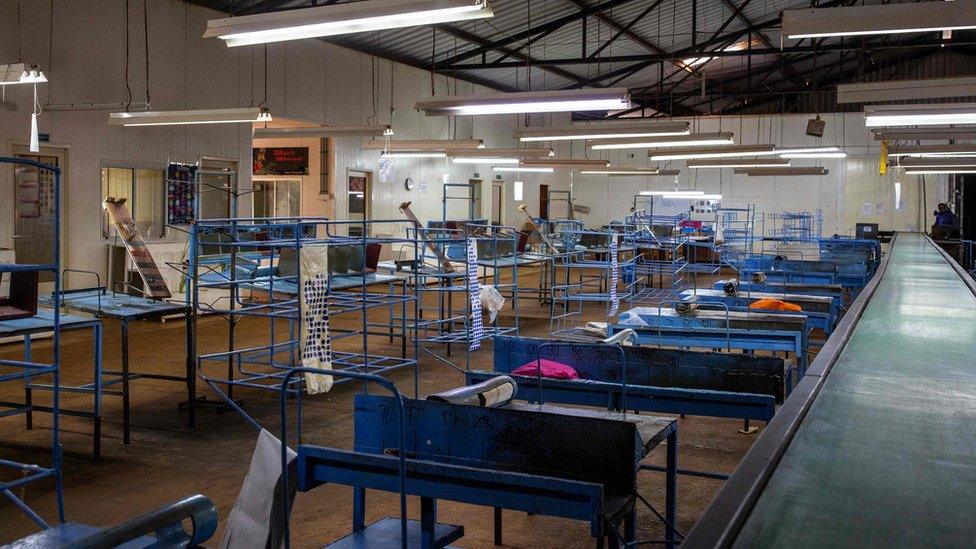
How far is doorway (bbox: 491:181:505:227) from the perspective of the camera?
79.2 ft

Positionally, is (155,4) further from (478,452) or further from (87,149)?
(478,452)

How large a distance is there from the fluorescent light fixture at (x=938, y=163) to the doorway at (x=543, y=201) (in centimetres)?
1247

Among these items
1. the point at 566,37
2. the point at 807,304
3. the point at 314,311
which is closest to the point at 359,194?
the point at 566,37

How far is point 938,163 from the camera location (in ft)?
49.8

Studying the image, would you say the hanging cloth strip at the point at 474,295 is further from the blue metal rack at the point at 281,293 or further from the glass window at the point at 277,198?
Result: the glass window at the point at 277,198

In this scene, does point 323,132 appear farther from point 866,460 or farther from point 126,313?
point 866,460

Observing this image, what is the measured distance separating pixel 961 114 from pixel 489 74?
14.5 metres

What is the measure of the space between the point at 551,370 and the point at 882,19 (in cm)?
297

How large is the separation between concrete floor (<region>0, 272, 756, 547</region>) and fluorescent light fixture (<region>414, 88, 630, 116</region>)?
2.72 metres

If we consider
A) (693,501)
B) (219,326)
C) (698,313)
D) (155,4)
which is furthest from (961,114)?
(155,4)

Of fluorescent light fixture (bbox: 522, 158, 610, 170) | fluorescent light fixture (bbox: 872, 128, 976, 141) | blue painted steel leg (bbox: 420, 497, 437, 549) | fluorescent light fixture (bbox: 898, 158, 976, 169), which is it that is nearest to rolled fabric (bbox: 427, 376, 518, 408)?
blue painted steel leg (bbox: 420, 497, 437, 549)

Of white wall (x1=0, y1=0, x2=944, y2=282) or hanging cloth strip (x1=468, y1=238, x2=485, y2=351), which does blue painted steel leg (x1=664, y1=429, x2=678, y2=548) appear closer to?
hanging cloth strip (x1=468, y1=238, x2=485, y2=351)

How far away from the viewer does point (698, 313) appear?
28.1 ft

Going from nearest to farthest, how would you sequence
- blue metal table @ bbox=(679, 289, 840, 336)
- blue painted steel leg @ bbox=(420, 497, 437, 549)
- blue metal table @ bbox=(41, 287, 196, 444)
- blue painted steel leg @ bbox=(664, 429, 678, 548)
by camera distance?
blue painted steel leg @ bbox=(420, 497, 437, 549) → blue painted steel leg @ bbox=(664, 429, 678, 548) → blue metal table @ bbox=(41, 287, 196, 444) → blue metal table @ bbox=(679, 289, 840, 336)
